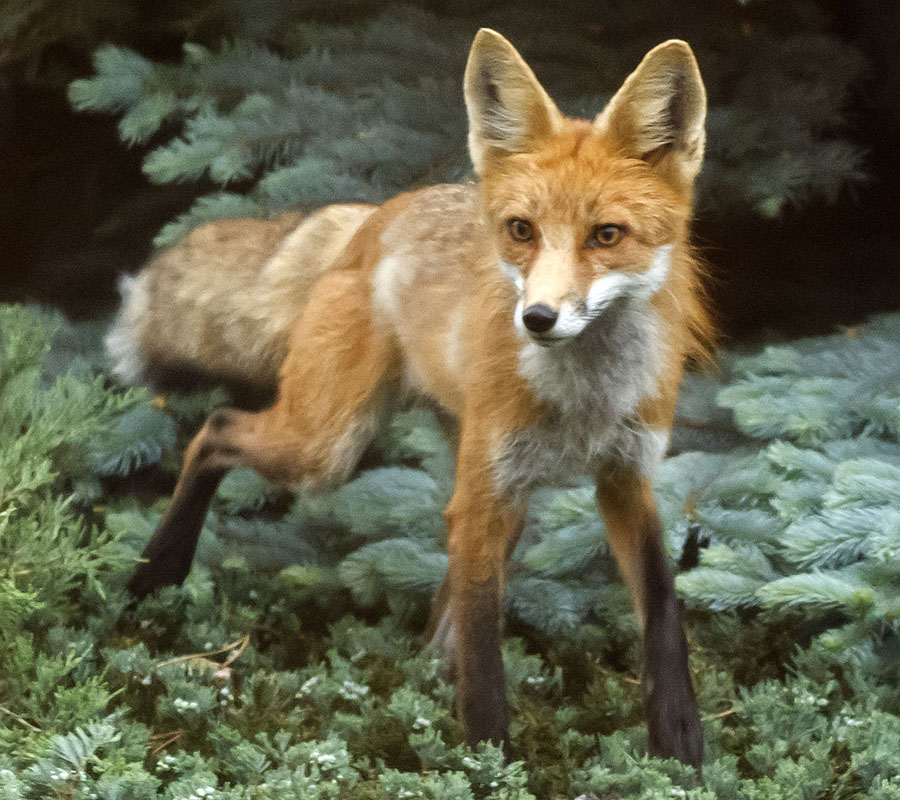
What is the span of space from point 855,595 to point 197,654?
4.10 ft

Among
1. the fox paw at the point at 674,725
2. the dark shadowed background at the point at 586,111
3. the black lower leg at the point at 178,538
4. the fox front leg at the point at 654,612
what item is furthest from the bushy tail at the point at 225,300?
the fox paw at the point at 674,725

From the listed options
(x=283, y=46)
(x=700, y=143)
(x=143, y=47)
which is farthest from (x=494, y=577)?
(x=143, y=47)

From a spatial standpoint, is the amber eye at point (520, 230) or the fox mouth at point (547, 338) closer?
the fox mouth at point (547, 338)

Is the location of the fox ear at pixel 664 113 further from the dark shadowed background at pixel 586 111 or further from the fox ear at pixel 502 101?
the dark shadowed background at pixel 586 111

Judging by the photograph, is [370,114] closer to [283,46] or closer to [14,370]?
[283,46]

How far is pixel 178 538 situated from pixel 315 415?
0.46m

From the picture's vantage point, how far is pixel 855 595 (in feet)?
5.58

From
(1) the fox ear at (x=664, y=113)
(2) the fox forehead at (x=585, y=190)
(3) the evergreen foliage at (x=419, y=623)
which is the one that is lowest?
(3) the evergreen foliage at (x=419, y=623)

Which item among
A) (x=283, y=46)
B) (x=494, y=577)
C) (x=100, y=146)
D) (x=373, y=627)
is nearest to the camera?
(x=494, y=577)

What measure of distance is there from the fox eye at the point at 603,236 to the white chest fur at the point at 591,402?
0.38 ft

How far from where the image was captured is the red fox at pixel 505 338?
1.43 meters

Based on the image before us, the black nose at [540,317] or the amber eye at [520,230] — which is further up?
the amber eye at [520,230]

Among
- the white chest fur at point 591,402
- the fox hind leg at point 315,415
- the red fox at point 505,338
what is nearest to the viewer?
the red fox at point 505,338

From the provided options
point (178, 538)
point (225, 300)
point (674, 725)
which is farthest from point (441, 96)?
point (674, 725)
